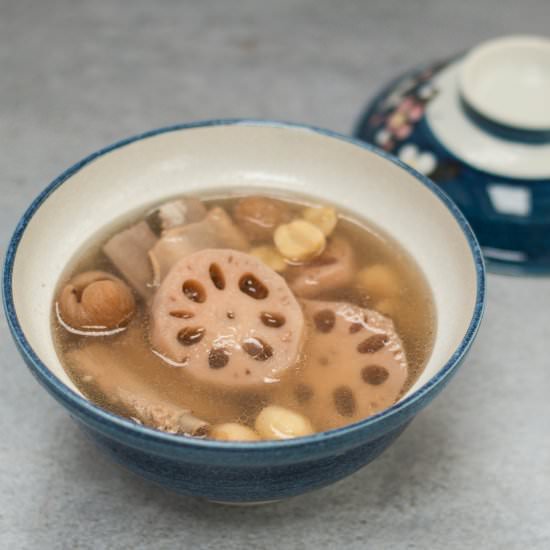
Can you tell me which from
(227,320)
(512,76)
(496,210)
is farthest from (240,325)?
(512,76)

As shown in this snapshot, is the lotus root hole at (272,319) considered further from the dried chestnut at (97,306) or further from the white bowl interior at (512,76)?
the white bowl interior at (512,76)

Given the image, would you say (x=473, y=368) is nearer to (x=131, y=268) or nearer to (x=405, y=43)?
(x=131, y=268)

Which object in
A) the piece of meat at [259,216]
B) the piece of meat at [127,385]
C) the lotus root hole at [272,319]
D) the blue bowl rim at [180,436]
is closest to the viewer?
the blue bowl rim at [180,436]

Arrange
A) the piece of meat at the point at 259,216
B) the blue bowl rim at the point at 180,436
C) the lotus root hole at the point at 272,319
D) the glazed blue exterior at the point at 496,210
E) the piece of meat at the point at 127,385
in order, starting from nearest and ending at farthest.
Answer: the blue bowl rim at the point at 180,436, the piece of meat at the point at 127,385, the lotus root hole at the point at 272,319, the piece of meat at the point at 259,216, the glazed blue exterior at the point at 496,210

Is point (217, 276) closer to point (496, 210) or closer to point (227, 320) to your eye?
point (227, 320)

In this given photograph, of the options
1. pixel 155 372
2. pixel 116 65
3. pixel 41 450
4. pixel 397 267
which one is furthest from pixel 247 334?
pixel 116 65

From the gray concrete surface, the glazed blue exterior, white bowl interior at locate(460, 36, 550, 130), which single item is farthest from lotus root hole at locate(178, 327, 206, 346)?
white bowl interior at locate(460, 36, 550, 130)

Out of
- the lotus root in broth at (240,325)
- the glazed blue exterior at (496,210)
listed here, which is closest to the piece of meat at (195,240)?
the lotus root in broth at (240,325)
